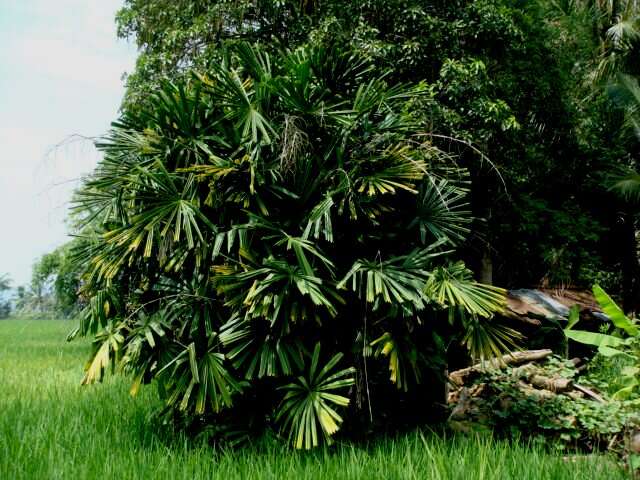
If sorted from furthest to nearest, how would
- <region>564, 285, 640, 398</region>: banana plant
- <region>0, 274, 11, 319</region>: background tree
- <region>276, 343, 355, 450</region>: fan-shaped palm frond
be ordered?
1. <region>0, 274, 11, 319</region>: background tree
2. <region>564, 285, 640, 398</region>: banana plant
3. <region>276, 343, 355, 450</region>: fan-shaped palm frond

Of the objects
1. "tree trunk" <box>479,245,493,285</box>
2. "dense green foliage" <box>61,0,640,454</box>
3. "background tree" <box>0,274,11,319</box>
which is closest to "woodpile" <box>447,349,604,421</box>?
"dense green foliage" <box>61,0,640,454</box>

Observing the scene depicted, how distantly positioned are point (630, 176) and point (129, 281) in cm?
1089

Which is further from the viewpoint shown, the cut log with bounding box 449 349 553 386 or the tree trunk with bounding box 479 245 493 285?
the tree trunk with bounding box 479 245 493 285

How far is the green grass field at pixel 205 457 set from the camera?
3320 millimetres

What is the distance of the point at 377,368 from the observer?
459 cm

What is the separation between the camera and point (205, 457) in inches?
142

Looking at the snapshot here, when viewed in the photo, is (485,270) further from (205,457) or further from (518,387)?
(205,457)

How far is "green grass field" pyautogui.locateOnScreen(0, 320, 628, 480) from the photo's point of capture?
3320 millimetres

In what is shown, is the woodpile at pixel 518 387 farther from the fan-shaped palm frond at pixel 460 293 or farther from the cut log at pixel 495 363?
the fan-shaped palm frond at pixel 460 293

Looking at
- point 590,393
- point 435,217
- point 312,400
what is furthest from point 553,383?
point 312,400

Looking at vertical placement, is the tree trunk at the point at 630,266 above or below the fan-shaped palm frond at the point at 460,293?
above

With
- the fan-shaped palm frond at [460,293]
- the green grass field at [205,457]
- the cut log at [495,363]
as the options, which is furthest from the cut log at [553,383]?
the fan-shaped palm frond at [460,293]

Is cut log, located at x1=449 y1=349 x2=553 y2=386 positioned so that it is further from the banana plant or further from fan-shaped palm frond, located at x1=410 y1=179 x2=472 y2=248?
fan-shaped palm frond, located at x1=410 y1=179 x2=472 y2=248

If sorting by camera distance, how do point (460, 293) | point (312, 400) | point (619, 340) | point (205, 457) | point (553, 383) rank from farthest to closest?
point (553, 383) < point (619, 340) < point (460, 293) < point (312, 400) < point (205, 457)
